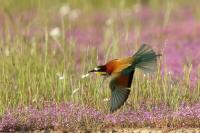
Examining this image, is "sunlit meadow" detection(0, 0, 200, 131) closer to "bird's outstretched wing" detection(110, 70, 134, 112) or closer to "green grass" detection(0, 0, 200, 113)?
"green grass" detection(0, 0, 200, 113)

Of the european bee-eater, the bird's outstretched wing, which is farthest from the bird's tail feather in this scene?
the bird's outstretched wing

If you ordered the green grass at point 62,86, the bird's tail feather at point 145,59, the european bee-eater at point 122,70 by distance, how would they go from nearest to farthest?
1. the european bee-eater at point 122,70
2. the bird's tail feather at point 145,59
3. the green grass at point 62,86

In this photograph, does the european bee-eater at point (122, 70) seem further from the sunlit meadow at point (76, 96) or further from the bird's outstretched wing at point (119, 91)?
the sunlit meadow at point (76, 96)

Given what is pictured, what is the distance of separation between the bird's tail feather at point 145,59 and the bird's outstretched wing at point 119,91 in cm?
13

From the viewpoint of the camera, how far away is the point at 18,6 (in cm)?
1420

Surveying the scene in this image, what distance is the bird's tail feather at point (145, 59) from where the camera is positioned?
661 centimetres

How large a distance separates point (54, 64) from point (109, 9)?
675 cm

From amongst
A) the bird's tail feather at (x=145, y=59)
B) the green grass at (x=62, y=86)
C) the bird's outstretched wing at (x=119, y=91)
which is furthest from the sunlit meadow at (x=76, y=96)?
the bird's tail feather at (x=145, y=59)

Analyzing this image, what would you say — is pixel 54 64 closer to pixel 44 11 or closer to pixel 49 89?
pixel 49 89

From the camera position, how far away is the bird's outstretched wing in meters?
6.52

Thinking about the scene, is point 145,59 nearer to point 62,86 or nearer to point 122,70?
point 122,70

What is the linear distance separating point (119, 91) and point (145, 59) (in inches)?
14.6

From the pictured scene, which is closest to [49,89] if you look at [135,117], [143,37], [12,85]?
[12,85]

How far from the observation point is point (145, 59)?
665 centimetres
